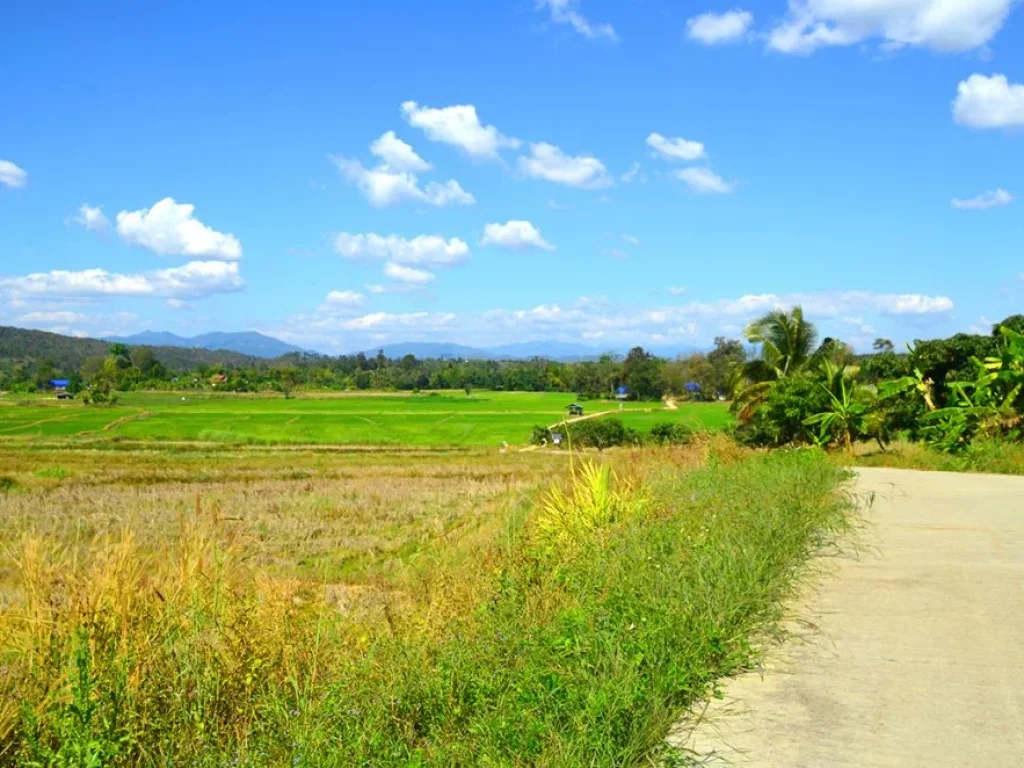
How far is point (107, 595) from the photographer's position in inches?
173

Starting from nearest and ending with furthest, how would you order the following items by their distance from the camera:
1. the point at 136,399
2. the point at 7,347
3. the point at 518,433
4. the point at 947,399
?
the point at 947,399, the point at 518,433, the point at 136,399, the point at 7,347

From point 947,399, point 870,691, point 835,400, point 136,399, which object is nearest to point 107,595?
point 870,691

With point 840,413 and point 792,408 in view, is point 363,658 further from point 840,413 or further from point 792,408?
point 792,408

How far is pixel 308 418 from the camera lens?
69250 millimetres

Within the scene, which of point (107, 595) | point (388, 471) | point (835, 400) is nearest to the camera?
point (107, 595)

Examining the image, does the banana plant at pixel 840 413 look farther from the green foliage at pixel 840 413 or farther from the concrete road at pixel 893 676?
the concrete road at pixel 893 676

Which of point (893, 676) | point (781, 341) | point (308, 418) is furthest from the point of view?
point (308, 418)

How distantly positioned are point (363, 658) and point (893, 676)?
9.28 ft

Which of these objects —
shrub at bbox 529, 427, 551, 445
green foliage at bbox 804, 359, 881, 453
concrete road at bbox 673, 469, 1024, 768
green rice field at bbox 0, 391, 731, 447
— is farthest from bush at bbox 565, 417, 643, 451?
concrete road at bbox 673, 469, 1024, 768

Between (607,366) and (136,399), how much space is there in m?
49.9

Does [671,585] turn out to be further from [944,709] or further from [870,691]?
[944,709]

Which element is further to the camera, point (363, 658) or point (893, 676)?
point (893, 676)

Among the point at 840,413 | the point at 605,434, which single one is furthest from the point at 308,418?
the point at 840,413

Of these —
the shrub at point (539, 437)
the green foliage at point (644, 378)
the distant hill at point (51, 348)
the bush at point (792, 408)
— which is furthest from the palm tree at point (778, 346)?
the distant hill at point (51, 348)
